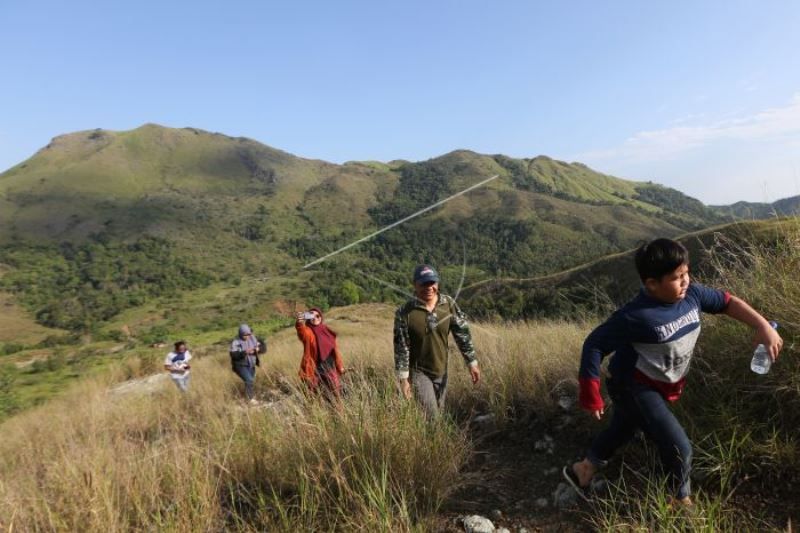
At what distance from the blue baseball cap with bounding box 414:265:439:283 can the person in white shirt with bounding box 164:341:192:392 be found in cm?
782

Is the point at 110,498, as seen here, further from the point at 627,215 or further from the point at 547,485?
the point at 627,215

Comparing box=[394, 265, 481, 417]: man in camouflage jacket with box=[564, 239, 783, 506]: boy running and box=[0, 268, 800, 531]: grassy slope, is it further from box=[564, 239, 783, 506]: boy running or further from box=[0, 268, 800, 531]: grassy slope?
box=[564, 239, 783, 506]: boy running

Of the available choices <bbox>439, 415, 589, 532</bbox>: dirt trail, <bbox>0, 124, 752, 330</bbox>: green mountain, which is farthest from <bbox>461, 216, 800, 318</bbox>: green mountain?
<bbox>0, 124, 752, 330</bbox>: green mountain

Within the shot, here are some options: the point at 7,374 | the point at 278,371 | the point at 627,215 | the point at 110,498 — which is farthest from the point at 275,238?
the point at 110,498

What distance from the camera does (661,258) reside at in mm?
2254

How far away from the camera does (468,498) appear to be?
2.88 metres

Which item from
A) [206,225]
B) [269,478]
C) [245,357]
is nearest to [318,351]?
[269,478]

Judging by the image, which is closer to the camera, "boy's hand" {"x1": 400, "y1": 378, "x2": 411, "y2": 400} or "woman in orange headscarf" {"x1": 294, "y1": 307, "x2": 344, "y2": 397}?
"boy's hand" {"x1": 400, "y1": 378, "x2": 411, "y2": 400}

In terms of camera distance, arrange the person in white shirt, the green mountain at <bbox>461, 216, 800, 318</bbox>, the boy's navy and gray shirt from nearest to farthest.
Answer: the boy's navy and gray shirt
the green mountain at <bbox>461, 216, 800, 318</bbox>
the person in white shirt

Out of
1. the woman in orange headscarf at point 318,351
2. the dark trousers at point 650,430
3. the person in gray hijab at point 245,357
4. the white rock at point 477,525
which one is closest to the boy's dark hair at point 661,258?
the dark trousers at point 650,430

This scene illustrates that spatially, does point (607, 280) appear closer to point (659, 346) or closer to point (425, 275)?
point (425, 275)

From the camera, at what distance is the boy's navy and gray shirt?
2.35m

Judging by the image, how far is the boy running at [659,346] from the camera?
2.27 m

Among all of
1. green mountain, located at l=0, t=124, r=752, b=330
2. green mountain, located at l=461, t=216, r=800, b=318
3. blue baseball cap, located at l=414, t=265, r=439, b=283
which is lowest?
green mountain, located at l=461, t=216, r=800, b=318
